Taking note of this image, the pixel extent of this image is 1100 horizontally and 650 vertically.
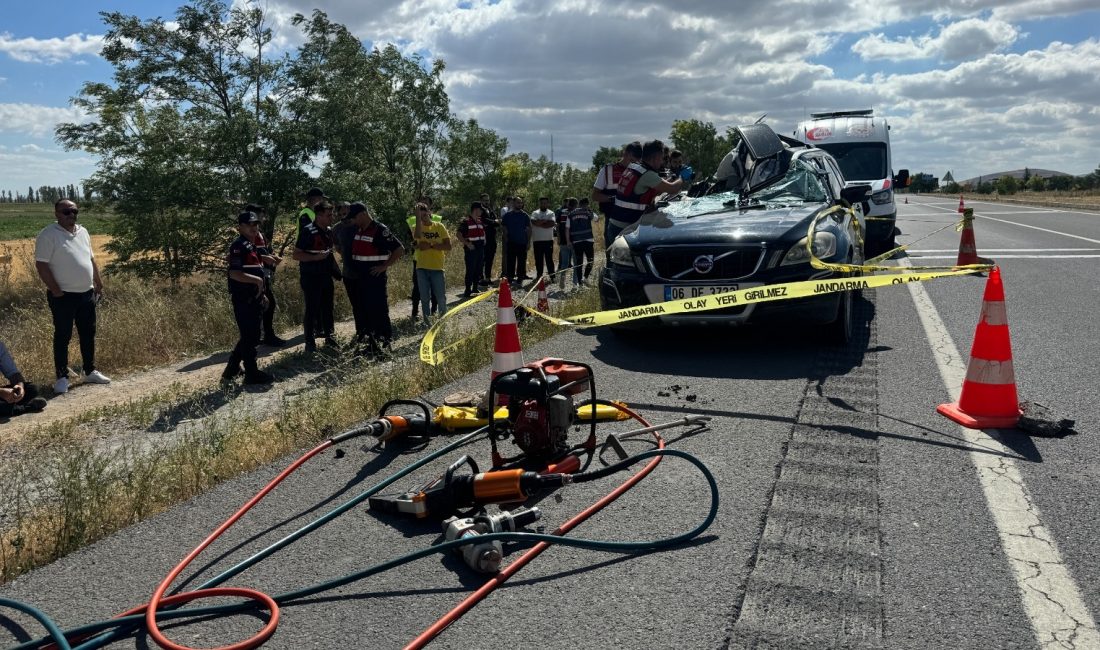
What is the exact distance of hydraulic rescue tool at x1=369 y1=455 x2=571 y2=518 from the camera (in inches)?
138

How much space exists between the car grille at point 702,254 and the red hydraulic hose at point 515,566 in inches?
112

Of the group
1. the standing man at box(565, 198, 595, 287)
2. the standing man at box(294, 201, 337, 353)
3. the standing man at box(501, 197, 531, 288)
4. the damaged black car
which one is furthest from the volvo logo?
the standing man at box(501, 197, 531, 288)

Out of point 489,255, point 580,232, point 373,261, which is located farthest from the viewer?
point 489,255

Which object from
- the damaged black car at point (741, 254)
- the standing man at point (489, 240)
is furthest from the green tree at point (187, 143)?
the damaged black car at point (741, 254)

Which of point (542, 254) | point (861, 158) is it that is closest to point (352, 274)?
point (542, 254)

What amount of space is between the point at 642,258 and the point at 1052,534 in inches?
167

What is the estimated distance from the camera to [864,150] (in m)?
17.2

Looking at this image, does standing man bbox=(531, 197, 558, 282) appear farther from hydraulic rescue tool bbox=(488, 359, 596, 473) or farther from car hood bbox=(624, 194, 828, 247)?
hydraulic rescue tool bbox=(488, 359, 596, 473)

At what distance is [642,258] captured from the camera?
704 centimetres

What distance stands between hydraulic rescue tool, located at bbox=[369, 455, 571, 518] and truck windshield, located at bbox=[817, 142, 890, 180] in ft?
49.1

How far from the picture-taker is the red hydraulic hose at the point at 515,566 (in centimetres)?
265

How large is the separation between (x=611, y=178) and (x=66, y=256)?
572cm

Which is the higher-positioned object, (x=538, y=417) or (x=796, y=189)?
(x=796, y=189)

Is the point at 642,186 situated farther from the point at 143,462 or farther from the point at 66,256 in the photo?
the point at 66,256
